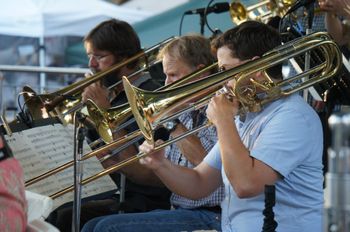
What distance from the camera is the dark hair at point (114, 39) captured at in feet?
14.6

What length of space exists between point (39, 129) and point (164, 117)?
0.63 metres

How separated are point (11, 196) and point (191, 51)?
6.07 feet

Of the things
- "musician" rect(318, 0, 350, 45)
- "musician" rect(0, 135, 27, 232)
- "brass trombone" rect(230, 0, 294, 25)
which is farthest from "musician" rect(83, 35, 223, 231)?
"musician" rect(0, 135, 27, 232)

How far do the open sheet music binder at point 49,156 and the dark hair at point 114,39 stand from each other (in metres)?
0.92

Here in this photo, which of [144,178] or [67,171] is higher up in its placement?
[67,171]

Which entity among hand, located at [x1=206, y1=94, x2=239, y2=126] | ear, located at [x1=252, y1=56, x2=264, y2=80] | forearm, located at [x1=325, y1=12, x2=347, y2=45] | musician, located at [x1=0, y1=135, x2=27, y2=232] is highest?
musician, located at [x1=0, y1=135, x2=27, y2=232]

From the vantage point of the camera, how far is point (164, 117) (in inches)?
123

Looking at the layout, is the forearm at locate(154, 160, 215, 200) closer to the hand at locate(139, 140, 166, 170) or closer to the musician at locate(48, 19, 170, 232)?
the hand at locate(139, 140, 166, 170)

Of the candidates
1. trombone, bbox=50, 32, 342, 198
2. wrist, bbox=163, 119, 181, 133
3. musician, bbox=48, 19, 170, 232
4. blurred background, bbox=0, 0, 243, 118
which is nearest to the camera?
trombone, bbox=50, 32, 342, 198

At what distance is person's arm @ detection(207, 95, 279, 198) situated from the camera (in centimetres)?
275

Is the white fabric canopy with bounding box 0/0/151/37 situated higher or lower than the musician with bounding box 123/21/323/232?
higher

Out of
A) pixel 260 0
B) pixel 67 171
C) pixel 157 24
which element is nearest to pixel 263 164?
pixel 67 171

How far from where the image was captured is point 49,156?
3393mm

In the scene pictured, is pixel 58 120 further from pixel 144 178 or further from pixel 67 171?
pixel 144 178
